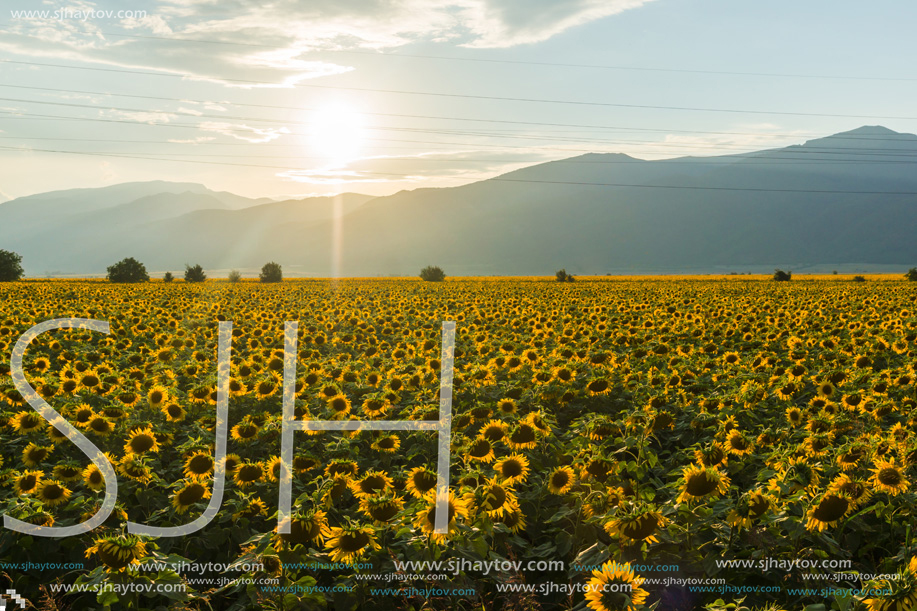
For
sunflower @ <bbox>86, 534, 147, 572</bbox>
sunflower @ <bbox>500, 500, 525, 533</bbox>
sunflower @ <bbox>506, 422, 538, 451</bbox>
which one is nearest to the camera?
sunflower @ <bbox>86, 534, 147, 572</bbox>

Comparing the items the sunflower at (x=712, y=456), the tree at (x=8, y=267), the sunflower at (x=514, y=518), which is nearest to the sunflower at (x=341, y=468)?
the sunflower at (x=514, y=518)

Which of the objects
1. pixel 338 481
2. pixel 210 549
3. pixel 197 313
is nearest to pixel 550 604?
pixel 338 481

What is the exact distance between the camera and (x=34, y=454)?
6715 mm

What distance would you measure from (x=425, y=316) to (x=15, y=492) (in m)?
14.6

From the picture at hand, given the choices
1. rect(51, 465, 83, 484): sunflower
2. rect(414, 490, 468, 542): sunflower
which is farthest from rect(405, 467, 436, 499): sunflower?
rect(51, 465, 83, 484): sunflower

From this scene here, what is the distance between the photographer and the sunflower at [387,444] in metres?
7.07

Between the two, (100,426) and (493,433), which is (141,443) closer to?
(100,426)

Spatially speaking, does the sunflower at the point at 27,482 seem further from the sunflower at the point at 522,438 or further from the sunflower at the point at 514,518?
the sunflower at the point at 522,438

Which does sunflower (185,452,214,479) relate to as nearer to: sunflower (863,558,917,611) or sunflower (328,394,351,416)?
sunflower (328,394,351,416)

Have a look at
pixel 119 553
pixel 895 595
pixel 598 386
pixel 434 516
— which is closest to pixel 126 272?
pixel 598 386

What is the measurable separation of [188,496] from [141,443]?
1959mm

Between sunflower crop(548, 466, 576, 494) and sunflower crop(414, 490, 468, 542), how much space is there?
1239mm

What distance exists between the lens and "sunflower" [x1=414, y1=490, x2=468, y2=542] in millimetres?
4305

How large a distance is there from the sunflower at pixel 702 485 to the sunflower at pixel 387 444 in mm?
3437
